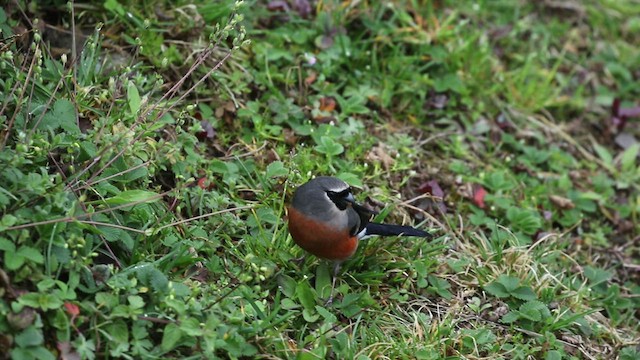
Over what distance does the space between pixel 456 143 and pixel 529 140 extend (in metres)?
0.85

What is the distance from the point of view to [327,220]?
447 cm

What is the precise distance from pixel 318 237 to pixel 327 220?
113 millimetres

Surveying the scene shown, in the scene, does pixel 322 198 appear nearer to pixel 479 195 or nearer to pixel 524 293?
pixel 524 293

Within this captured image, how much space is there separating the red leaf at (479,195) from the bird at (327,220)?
1427 mm

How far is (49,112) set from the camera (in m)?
4.39

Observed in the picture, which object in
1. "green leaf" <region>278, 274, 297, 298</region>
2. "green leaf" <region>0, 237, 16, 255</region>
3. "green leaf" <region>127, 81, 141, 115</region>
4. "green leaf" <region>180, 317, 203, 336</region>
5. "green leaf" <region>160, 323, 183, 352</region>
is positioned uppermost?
"green leaf" <region>127, 81, 141, 115</region>

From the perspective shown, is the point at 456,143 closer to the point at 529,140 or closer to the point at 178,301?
the point at 529,140

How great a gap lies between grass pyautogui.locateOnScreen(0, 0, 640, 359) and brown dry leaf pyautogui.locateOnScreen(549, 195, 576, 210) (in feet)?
0.08

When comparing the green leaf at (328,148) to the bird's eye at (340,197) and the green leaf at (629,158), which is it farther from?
the green leaf at (629,158)

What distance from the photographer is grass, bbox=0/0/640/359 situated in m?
3.85

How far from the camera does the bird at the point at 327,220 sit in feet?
14.6

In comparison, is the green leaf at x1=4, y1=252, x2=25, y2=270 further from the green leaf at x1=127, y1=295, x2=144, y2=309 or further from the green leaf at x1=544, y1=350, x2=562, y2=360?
the green leaf at x1=544, y1=350, x2=562, y2=360

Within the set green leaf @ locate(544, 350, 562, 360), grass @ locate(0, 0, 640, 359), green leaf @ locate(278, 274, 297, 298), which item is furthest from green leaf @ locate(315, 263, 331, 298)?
green leaf @ locate(544, 350, 562, 360)

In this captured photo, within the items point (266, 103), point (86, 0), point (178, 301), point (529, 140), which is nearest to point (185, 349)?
point (178, 301)
